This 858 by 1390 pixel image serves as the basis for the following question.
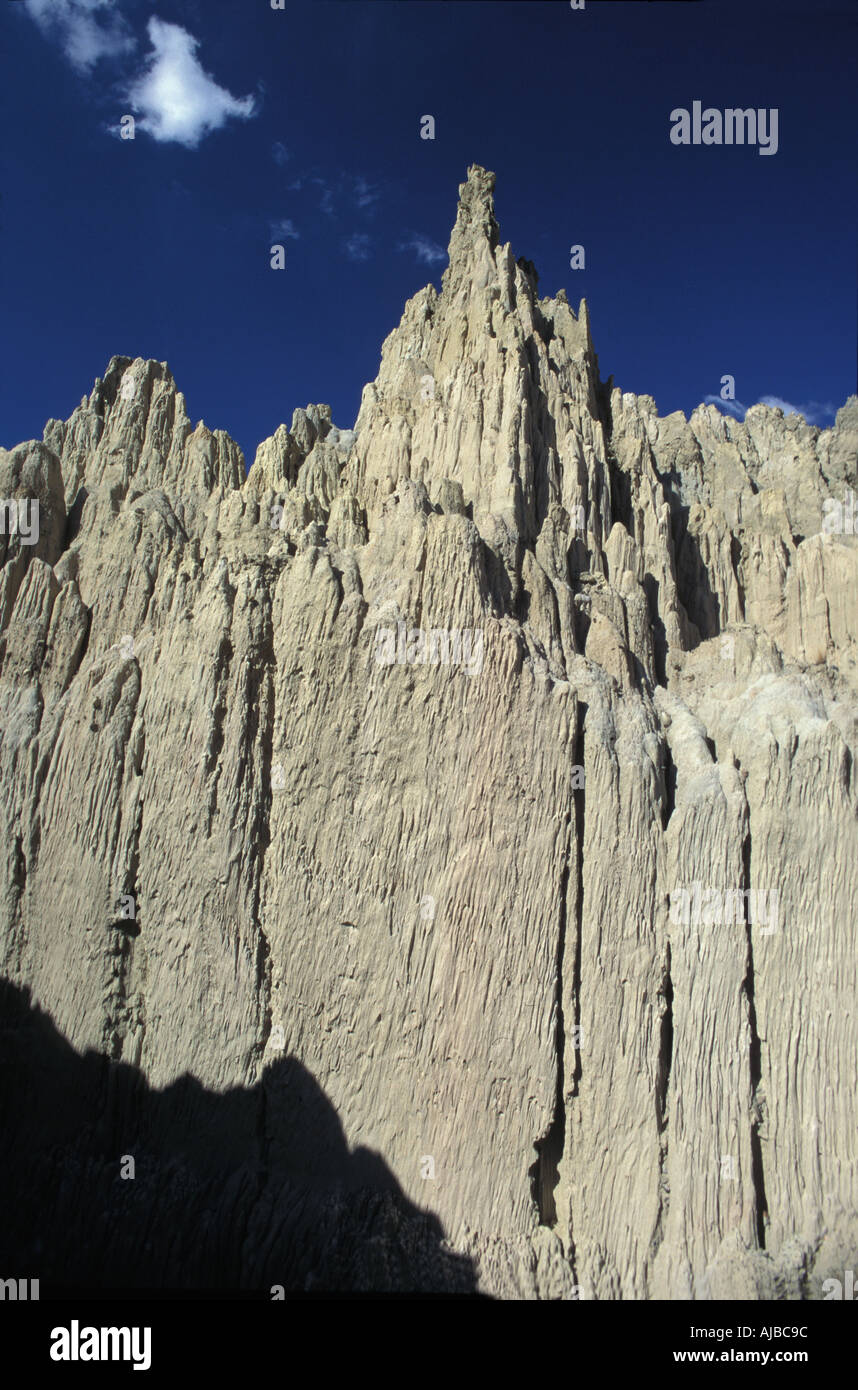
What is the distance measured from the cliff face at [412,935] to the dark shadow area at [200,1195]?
2.0 inches

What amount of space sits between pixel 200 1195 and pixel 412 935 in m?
5.23

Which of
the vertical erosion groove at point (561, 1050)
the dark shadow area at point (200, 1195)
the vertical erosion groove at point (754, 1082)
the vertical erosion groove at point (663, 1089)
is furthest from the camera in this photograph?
the vertical erosion groove at point (561, 1050)

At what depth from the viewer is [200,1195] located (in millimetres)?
13102

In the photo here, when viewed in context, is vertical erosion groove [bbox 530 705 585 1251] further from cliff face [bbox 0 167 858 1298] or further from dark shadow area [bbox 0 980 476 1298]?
dark shadow area [bbox 0 980 476 1298]

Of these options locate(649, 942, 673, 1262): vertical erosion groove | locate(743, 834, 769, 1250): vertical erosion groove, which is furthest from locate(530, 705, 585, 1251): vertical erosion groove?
locate(743, 834, 769, 1250): vertical erosion groove

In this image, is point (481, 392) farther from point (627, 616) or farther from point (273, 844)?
point (273, 844)

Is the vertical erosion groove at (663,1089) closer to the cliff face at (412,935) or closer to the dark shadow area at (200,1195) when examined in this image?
the cliff face at (412,935)

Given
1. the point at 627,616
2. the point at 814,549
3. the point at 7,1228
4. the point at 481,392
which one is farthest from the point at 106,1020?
the point at 814,549

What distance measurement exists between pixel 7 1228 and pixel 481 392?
18.7 meters

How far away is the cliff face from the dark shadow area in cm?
5

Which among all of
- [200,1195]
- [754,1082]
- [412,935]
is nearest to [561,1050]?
[412,935]

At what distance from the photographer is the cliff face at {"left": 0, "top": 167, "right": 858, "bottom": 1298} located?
13.0 meters

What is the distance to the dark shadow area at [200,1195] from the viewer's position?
41.5ft

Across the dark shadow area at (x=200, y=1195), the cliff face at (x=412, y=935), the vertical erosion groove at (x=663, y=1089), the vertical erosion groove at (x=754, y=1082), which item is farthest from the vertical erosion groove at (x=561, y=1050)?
the vertical erosion groove at (x=754, y=1082)
